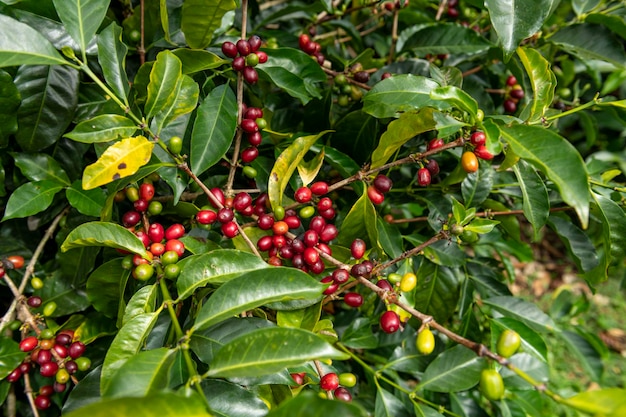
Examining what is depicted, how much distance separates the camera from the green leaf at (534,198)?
40.3 inches

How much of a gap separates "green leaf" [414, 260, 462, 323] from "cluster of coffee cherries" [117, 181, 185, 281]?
721 mm

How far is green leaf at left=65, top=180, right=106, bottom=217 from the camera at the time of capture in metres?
1.12

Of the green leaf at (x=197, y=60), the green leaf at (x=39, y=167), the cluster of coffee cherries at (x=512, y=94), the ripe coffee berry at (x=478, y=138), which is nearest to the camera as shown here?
the ripe coffee berry at (x=478, y=138)

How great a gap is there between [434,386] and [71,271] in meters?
1.00

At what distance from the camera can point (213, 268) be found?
2.98 feet

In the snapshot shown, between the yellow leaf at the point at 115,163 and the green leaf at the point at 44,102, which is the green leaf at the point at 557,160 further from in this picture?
the green leaf at the point at 44,102

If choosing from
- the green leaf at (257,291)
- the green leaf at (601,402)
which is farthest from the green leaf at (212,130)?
the green leaf at (601,402)

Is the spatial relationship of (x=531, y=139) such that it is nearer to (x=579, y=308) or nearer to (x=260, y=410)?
(x=260, y=410)

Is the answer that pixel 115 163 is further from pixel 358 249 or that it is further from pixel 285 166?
pixel 358 249

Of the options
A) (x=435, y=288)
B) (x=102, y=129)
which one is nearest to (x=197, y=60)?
(x=102, y=129)

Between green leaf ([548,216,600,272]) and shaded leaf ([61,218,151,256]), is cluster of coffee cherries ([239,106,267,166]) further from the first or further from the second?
green leaf ([548,216,600,272])

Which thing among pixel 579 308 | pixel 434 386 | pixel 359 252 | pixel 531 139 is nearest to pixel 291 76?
pixel 359 252

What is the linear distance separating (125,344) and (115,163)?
1.11ft

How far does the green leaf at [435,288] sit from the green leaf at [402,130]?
437 mm
